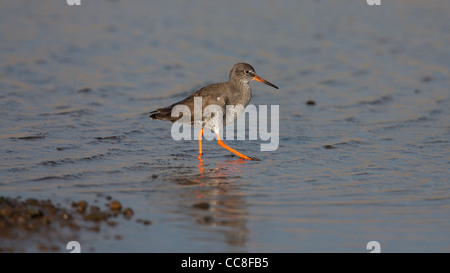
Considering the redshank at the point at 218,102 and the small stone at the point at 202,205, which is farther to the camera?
the redshank at the point at 218,102

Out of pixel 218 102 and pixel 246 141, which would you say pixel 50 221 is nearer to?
pixel 218 102

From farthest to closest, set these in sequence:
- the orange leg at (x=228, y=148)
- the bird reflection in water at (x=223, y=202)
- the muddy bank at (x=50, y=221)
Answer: the orange leg at (x=228, y=148)
the bird reflection in water at (x=223, y=202)
the muddy bank at (x=50, y=221)

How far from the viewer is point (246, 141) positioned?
34.6 feet

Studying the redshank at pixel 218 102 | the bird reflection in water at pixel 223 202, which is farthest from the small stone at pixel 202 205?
the redshank at pixel 218 102

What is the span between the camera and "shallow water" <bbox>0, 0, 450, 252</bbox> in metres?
6.66

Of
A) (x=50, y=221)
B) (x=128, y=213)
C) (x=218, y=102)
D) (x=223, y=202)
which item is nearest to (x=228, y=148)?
(x=218, y=102)

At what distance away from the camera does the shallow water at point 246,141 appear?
6656mm

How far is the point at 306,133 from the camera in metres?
10.8

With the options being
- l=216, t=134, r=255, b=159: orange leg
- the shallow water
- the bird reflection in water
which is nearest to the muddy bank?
the shallow water

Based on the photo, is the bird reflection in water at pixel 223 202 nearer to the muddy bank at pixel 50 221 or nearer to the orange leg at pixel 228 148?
the orange leg at pixel 228 148

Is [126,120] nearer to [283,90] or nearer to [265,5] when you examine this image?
[283,90]

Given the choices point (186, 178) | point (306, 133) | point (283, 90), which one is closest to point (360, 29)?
point (283, 90)

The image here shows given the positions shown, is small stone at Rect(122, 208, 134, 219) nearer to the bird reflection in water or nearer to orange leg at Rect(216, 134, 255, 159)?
the bird reflection in water

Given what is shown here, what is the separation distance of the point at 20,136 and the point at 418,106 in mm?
7639
